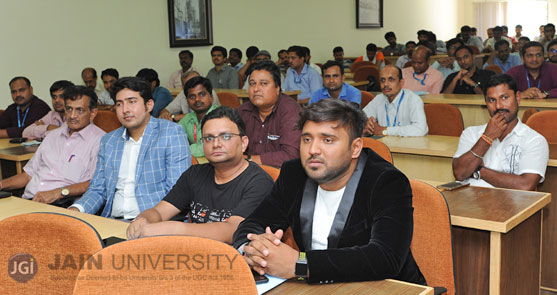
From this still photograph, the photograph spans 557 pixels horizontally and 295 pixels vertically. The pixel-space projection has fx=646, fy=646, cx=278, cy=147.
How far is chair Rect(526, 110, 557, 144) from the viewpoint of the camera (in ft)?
12.0

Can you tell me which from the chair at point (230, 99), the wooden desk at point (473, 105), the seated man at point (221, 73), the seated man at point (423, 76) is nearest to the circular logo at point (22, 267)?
the wooden desk at point (473, 105)

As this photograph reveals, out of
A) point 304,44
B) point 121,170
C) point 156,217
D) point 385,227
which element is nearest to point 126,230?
point 156,217

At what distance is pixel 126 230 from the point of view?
2.37 meters

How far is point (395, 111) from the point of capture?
4.68m

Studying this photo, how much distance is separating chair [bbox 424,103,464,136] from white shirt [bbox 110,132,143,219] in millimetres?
2249

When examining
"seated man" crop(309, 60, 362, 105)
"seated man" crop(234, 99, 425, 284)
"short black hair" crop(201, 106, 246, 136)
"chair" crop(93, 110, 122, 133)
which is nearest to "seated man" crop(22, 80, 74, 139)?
"chair" crop(93, 110, 122, 133)

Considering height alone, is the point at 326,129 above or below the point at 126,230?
above

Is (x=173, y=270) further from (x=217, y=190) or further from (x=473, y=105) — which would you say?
(x=473, y=105)

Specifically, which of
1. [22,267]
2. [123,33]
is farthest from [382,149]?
[123,33]

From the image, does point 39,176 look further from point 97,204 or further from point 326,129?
point 326,129

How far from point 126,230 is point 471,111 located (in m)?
3.86

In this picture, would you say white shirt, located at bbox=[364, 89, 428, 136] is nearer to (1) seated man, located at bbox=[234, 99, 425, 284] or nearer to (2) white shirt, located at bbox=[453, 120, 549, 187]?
(2) white shirt, located at bbox=[453, 120, 549, 187]

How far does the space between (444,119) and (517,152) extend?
1.41 m

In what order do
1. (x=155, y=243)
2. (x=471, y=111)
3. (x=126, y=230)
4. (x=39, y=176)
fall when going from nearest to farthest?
(x=155, y=243), (x=126, y=230), (x=39, y=176), (x=471, y=111)
